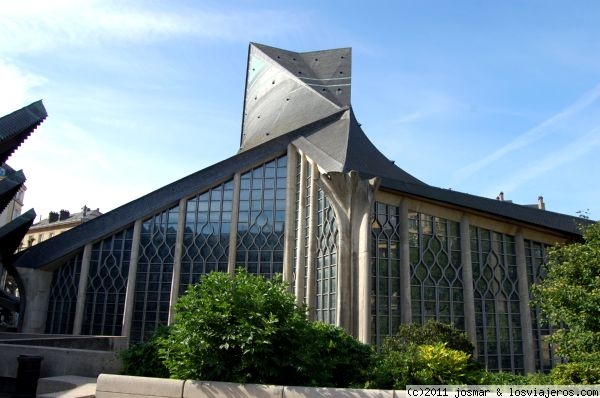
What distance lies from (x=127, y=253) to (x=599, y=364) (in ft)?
82.1

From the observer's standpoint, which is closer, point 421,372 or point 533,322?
point 421,372

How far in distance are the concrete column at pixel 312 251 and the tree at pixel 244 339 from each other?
13256 millimetres

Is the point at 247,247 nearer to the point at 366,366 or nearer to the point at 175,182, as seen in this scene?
the point at 175,182

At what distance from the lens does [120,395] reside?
8680 mm

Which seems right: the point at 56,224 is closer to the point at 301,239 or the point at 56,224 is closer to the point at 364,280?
the point at 301,239

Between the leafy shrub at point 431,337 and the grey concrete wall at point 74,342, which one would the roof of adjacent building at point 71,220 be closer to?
the grey concrete wall at point 74,342

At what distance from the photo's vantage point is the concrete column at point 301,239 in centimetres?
2425

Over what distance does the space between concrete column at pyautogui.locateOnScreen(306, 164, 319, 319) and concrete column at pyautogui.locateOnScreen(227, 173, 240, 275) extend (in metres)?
5.11

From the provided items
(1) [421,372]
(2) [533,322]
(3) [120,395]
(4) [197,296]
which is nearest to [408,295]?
(2) [533,322]

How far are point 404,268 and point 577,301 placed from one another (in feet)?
29.9

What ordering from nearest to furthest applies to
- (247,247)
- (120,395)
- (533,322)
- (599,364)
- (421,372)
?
(120,395) < (421,372) < (599,364) < (533,322) < (247,247)

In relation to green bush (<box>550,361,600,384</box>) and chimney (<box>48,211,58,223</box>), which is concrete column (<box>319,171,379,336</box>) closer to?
green bush (<box>550,361,600,384</box>)

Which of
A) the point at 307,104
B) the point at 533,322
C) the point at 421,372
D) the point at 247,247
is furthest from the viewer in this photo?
the point at 307,104

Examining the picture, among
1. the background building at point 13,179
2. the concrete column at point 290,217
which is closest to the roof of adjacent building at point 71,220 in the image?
the background building at point 13,179
